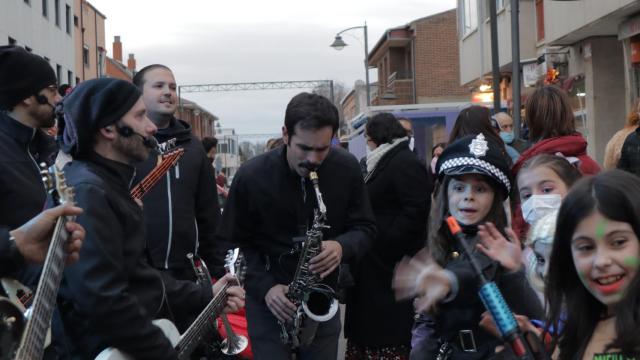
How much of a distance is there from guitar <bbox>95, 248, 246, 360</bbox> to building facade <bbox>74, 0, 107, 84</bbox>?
149 ft

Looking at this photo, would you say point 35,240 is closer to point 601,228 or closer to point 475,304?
point 475,304

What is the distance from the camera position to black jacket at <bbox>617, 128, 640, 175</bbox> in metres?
7.10

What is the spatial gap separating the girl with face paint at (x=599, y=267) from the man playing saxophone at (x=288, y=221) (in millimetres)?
2412

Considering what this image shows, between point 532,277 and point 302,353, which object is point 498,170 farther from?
point 302,353

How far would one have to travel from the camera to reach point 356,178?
5418mm

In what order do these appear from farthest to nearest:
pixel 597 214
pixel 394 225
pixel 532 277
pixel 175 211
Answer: pixel 394 225 → pixel 175 211 → pixel 532 277 → pixel 597 214

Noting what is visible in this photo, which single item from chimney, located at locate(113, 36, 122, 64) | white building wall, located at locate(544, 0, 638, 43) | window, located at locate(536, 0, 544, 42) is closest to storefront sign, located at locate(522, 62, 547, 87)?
white building wall, located at locate(544, 0, 638, 43)

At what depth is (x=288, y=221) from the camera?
518 cm

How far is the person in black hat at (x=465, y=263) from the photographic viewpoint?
3061 millimetres

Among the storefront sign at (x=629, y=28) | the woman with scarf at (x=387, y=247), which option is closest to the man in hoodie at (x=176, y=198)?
the woman with scarf at (x=387, y=247)

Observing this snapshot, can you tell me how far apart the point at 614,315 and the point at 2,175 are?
2696mm

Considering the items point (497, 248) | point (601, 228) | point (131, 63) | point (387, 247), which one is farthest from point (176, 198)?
point (131, 63)

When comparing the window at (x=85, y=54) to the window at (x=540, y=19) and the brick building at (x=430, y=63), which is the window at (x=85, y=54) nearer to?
the brick building at (x=430, y=63)

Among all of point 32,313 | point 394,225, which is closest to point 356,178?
point 394,225
